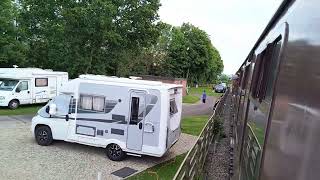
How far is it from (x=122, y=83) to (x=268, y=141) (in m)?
11.0

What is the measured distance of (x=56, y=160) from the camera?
42.5 ft

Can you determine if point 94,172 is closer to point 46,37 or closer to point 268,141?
point 268,141

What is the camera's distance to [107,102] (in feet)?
44.9

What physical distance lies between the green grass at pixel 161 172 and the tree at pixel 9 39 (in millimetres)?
24751

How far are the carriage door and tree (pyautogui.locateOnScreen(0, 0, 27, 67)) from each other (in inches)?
943

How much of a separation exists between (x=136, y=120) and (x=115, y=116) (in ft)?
2.76

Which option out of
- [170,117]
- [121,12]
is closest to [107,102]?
[170,117]

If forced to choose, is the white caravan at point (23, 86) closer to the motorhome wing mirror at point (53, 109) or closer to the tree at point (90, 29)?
the tree at point (90, 29)

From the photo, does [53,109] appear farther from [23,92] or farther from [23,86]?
[23,86]

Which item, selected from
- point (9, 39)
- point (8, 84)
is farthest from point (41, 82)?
point (9, 39)

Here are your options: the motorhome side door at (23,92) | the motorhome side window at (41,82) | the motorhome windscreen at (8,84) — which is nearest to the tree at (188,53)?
the motorhome side window at (41,82)

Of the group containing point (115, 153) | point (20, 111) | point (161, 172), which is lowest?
point (20, 111)

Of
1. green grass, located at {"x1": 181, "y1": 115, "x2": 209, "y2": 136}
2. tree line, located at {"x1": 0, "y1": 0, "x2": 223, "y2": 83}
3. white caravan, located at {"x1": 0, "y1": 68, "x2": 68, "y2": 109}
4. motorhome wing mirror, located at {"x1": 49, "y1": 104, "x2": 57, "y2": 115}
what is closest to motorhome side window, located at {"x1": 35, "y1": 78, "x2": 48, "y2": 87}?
white caravan, located at {"x1": 0, "y1": 68, "x2": 68, "y2": 109}

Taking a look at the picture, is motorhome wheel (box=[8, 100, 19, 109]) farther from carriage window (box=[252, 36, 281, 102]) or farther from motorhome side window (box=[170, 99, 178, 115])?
carriage window (box=[252, 36, 281, 102])
